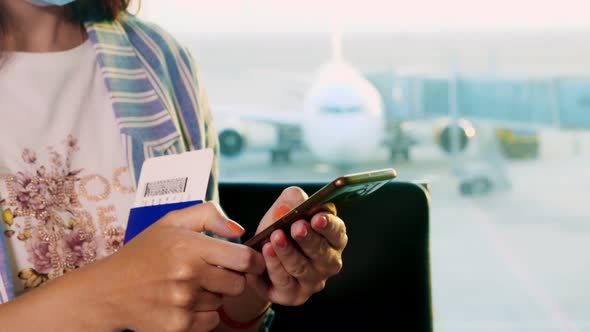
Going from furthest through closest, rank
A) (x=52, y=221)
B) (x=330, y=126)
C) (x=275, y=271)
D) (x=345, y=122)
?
(x=345, y=122) < (x=330, y=126) < (x=52, y=221) < (x=275, y=271)

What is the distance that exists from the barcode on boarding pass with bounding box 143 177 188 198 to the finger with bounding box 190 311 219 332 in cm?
14

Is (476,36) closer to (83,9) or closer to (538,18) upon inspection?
(538,18)

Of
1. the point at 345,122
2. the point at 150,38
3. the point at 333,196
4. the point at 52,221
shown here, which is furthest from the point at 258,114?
the point at 333,196

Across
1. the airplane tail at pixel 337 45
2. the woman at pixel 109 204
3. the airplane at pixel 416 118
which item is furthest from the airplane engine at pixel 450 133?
the woman at pixel 109 204

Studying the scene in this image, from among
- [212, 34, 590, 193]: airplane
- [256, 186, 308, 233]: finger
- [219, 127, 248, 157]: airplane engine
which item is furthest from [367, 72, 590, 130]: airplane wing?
[256, 186, 308, 233]: finger

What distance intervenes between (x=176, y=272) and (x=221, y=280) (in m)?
0.05

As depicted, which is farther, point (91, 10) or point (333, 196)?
point (91, 10)

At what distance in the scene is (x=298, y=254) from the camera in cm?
78

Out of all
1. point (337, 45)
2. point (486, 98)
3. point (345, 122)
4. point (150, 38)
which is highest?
point (150, 38)

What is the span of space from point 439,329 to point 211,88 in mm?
1278

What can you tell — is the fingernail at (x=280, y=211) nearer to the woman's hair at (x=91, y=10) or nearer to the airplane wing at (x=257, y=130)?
the woman's hair at (x=91, y=10)

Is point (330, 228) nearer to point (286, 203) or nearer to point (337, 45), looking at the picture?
point (286, 203)

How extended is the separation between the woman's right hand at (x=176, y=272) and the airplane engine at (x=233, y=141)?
2416 millimetres

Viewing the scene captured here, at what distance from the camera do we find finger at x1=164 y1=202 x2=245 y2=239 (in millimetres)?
745
